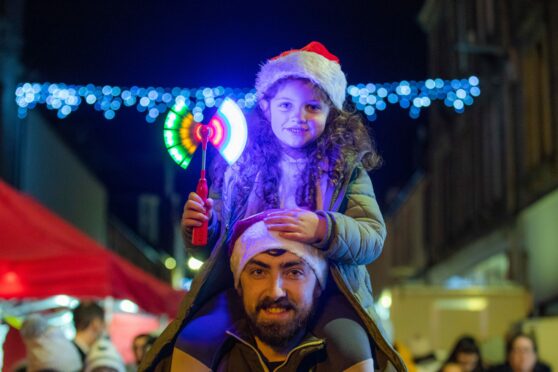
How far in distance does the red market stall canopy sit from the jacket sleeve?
5082mm

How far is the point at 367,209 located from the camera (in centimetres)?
394

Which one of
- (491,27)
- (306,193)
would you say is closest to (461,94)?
(491,27)

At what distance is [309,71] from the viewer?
3.99m

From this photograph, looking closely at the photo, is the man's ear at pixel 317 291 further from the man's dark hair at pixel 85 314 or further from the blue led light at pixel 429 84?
the blue led light at pixel 429 84

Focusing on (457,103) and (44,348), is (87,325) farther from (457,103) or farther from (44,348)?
(457,103)

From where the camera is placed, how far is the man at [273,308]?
12.2 ft

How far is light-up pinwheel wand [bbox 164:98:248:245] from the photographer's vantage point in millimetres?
3926

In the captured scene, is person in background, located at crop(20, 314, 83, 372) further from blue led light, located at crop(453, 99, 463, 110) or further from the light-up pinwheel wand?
blue led light, located at crop(453, 99, 463, 110)

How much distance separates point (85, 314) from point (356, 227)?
451 cm

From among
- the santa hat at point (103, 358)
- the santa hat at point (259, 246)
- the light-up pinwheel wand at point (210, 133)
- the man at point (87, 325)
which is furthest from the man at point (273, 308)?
the man at point (87, 325)

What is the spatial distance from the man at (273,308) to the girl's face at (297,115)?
35 centimetres

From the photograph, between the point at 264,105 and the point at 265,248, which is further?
the point at 264,105

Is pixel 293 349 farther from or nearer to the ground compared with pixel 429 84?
nearer to the ground

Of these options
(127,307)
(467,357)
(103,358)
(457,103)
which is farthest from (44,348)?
(457,103)
